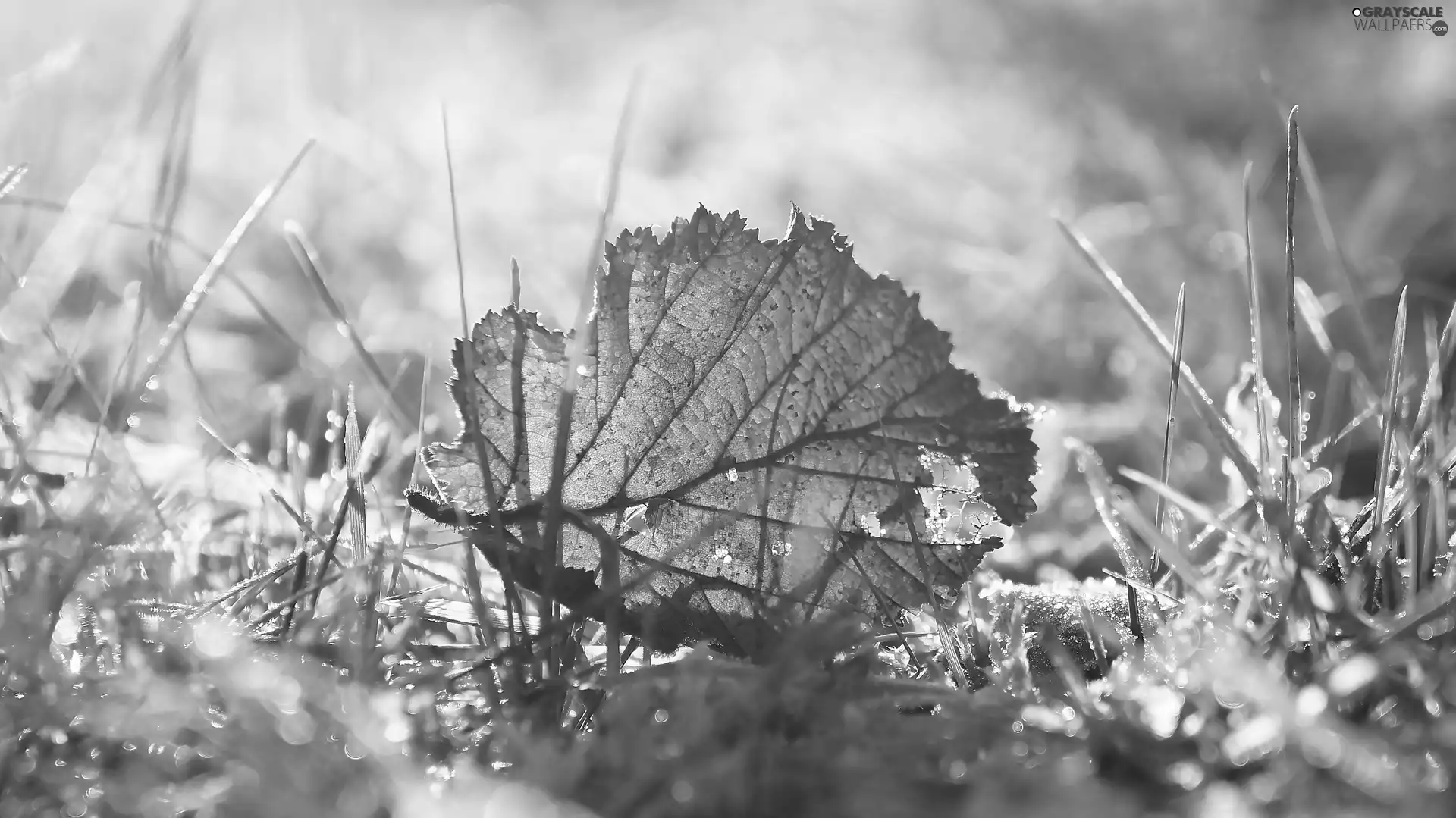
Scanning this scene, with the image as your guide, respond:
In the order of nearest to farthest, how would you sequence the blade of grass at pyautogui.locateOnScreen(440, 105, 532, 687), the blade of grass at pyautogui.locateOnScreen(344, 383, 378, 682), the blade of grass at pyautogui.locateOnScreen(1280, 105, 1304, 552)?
the blade of grass at pyautogui.locateOnScreen(344, 383, 378, 682) → the blade of grass at pyautogui.locateOnScreen(440, 105, 532, 687) → the blade of grass at pyautogui.locateOnScreen(1280, 105, 1304, 552)

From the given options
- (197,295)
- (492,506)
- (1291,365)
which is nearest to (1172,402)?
(1291,365)

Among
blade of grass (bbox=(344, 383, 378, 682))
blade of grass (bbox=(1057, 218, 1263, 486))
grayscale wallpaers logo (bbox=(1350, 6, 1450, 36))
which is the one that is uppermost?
grayscale wallpaers logo (bbox=(1350, 6, 1450, 36))

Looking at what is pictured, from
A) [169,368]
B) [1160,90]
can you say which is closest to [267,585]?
[169,368]

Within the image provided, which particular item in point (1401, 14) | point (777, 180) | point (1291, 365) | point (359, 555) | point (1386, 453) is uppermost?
point (777, 180)

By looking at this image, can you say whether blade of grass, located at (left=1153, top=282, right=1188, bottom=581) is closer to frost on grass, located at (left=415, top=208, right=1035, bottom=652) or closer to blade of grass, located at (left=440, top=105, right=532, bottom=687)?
frost on grass, located at (left=415, top=208, right=1035, bottom=652)

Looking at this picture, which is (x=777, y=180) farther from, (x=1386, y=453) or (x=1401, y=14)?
(x=1386, y=453)

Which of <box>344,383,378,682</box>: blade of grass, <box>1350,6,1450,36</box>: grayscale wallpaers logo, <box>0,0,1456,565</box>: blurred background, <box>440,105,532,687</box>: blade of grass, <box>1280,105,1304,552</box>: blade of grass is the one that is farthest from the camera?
<box>1350,6,1450,36</box>: grayscale wallpaers logo

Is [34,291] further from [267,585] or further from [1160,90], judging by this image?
[1160,90]

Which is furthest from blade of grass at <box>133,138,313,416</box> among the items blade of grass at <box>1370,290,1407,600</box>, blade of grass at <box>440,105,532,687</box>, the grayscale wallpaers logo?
the grayscale wallpaers logo
